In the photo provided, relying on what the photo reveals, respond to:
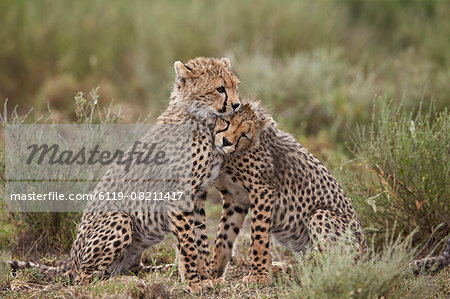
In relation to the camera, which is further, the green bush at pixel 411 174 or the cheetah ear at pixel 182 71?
the green bush at pixel 411 174

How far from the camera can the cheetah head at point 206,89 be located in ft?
12.9

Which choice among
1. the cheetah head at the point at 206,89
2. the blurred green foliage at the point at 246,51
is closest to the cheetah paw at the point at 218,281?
the cheetah head at the point at 206,89

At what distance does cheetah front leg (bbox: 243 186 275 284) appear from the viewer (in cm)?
378

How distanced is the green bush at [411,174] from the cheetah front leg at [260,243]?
0.75 m

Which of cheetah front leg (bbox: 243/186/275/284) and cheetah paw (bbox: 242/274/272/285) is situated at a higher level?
cheetah front leg (bbox: 243/186/275/284)

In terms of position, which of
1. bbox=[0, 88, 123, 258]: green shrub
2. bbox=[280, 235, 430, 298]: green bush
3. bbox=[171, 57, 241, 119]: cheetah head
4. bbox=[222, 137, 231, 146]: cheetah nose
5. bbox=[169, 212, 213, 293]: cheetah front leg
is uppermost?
bbox=[171, 57, 241, 119]: cheetah head

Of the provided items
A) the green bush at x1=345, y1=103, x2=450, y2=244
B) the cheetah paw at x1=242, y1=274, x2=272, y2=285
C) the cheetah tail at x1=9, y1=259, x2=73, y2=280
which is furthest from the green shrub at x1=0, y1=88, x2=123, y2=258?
the green bush at x1=345, y1=103, x2=450, y2=244

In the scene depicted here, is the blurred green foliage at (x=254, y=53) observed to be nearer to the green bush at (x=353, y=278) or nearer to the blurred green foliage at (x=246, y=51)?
the blurred green foliage at (x=246, y=51)

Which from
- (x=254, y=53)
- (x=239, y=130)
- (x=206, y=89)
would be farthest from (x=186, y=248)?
(x=254, y=53)

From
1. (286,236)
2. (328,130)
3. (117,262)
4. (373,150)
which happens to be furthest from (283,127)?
(117,262)

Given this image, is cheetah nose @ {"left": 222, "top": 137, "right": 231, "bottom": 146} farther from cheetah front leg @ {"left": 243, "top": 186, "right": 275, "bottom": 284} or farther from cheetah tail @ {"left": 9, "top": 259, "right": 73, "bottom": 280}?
cheetah tail @ {"left": 9, "top": 259, "right": 73, "bottom": 280}

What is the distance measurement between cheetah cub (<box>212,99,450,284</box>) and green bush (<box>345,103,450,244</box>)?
395 mm

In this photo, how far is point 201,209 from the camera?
392 cm

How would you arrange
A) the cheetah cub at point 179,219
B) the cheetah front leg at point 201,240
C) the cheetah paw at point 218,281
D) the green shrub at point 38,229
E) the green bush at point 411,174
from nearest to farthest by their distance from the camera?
1. the cheetah cub at point 179,219
2. the cheetah paw at point 218,281
3. the cheetah front leg at point 201,240
4. the green bush at point 411,174
5. the green shrub at point 38,229
